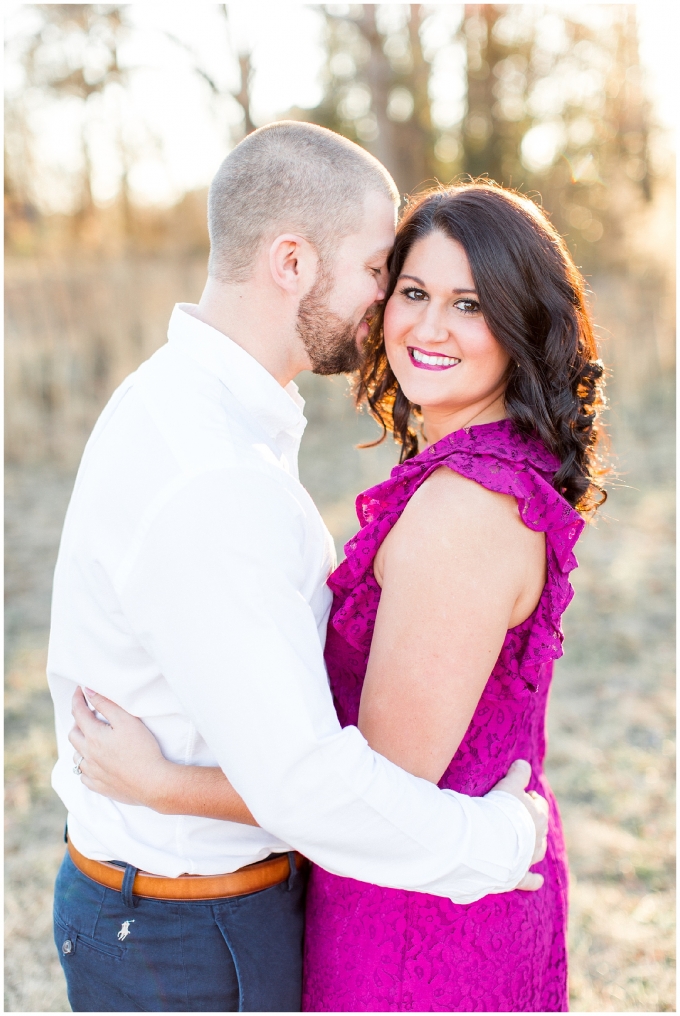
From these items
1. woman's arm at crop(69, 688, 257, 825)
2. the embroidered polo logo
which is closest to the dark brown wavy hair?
woman's arm at crop(69, 688, 257, 825)

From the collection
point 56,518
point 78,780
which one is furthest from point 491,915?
point 56,518

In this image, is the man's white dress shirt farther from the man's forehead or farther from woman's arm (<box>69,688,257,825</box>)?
the man's forehead

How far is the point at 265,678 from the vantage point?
118 centimetres

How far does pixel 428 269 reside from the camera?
176 centimetres

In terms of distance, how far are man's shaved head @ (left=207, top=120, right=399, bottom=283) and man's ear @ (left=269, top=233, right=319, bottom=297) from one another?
0.9 inches

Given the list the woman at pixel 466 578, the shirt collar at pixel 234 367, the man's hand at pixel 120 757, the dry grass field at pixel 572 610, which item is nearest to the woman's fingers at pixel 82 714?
the man's hand at pixel 120 757

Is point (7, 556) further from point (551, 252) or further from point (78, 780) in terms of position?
point (551, 252)

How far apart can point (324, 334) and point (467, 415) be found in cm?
38

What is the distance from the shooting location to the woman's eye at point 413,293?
1.82m

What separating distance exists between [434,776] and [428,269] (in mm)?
1043

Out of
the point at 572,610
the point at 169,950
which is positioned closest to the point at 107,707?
the point at 169,950

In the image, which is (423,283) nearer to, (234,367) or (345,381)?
(234,367)

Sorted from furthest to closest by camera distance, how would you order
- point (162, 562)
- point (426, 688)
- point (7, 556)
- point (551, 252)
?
1. point (7, 556)
2. point (551, 252)
3. point (426, 688)
4. point (162, 562)

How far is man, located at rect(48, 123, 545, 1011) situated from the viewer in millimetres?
1210
